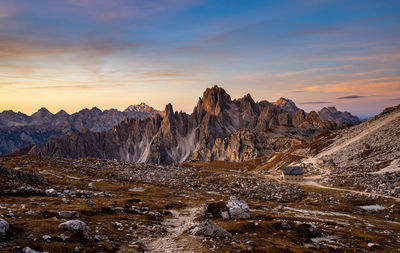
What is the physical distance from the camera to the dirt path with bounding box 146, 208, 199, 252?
77.2ft

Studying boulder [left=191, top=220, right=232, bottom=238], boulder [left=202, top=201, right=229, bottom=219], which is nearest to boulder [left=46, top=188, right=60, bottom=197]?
boulder [left=202, top=201, right=229, bottom=219]

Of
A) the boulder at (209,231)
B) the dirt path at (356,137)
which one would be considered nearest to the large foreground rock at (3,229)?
the boulder at (209,231)

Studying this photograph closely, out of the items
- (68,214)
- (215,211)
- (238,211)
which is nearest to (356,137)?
(238,211)

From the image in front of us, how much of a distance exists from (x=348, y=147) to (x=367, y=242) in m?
125

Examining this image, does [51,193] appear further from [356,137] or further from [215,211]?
[356,137]

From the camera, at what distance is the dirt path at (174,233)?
23.5m

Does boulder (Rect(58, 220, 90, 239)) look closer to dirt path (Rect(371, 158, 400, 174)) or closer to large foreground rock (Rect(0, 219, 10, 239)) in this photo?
large foreground rock (Rect(0, 219, 10, 239))

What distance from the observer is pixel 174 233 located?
1171 inches

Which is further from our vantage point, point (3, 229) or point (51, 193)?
point (51, 193)

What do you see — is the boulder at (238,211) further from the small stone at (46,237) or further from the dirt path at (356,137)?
the dirt path at (356,137)

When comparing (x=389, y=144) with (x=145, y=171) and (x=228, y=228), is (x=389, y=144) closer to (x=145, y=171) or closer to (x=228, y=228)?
(x=145, y=171)

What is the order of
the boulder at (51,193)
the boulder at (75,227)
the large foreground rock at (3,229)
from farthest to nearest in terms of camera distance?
the boulder at (51,193), the boulder at (75,227), the large foreground rock at (3,229)

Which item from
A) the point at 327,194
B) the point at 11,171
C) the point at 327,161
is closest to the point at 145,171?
the point at 11,171

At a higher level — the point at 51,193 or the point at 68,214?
the point at 68,214
